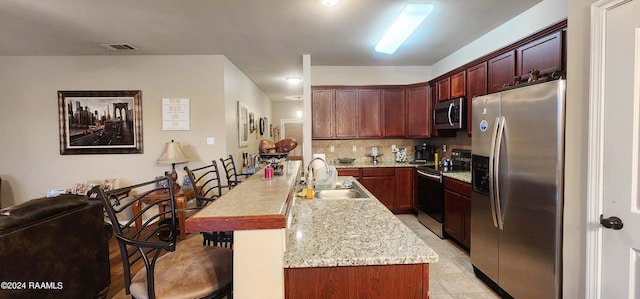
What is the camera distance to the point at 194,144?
4336mm

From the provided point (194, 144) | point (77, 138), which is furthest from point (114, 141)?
point (194, 144)

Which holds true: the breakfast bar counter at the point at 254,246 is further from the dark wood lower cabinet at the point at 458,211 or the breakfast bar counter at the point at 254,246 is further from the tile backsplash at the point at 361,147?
the tile backsplash at the point at 361,147

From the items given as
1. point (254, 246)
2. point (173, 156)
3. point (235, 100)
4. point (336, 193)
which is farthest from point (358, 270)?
point (235, 100)

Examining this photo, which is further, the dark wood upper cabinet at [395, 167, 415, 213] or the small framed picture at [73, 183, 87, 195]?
the dark wood upper cabinet at [395, 167, 415, 213]

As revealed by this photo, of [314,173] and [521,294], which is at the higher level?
[314,173]

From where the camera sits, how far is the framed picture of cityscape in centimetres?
420

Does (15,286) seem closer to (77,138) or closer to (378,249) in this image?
(378,249)

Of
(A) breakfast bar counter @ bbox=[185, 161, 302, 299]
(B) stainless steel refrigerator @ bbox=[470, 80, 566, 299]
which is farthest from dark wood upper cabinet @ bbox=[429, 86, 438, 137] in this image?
(A) breakfast bar counter @ bbox=[185, 161, 302, 299]

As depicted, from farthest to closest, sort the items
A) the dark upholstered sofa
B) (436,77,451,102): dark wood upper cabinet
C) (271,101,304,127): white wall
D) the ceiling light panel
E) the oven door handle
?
(271,101,304,127): white wall
(436,77,451,102): dark wood upper cabinet
the oven door handle
the ceiling light panel
the dark upholstered sofa

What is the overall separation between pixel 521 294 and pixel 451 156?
253cm

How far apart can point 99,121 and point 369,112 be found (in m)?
4.05

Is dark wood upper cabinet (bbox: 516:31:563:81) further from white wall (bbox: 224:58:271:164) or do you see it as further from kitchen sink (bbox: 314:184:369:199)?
white wall (bbox: 224:58:271:164)

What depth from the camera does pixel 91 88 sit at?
4219 mm

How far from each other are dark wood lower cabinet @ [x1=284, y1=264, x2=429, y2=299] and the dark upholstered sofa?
1799 mm
